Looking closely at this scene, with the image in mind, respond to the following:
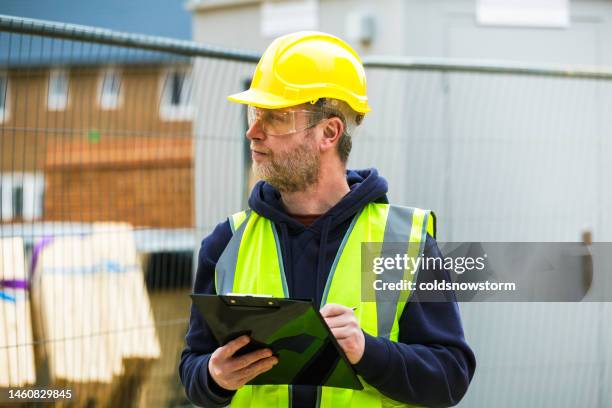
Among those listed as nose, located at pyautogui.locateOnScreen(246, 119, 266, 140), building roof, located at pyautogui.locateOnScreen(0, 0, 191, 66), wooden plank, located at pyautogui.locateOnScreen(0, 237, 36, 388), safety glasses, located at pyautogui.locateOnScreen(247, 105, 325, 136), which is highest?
building roof, located at pyautogui.locateOnScreen(0, 0, 191, 66)

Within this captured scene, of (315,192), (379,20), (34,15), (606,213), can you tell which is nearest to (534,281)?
(606,213)

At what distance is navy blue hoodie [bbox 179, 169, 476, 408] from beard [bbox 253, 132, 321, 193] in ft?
0.29

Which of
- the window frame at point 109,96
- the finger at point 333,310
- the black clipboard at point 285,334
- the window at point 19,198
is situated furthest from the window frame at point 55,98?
the finger at point 333,310

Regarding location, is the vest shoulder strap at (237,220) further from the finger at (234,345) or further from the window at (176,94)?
the window at (176,94)

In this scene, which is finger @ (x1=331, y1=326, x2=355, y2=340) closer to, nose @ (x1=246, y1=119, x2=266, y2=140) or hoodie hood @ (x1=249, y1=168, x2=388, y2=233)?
hoodie hood @ (x1=249, y1=168, x2=388, y2=233)

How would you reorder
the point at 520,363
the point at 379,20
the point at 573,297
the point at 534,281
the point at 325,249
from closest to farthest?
the point at 325,249 < the point at 534,281 < the point at 573,297 < the point at 520,363 < the point at 379,20

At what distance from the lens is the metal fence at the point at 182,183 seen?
4.29 m

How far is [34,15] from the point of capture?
15.2m

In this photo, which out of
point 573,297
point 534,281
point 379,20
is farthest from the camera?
point 379,20

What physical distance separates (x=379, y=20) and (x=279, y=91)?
4212mm

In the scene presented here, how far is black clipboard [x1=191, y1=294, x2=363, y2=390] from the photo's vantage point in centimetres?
212

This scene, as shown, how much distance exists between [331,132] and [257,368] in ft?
2.49

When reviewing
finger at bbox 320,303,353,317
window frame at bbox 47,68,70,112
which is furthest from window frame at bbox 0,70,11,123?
finger at bbox 320,303,353,317

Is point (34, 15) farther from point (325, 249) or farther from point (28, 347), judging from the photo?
point (325, 249)
